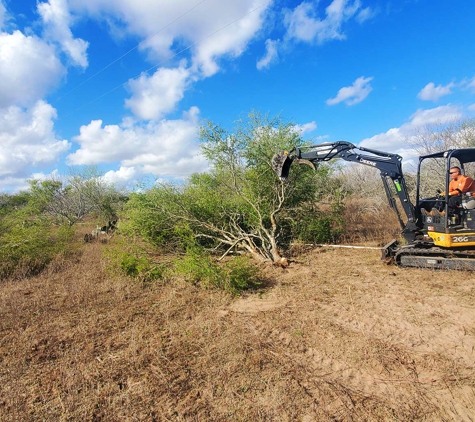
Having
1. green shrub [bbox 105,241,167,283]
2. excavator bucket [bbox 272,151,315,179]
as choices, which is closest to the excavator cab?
excavator bucket [bbox 272,151,315,179]

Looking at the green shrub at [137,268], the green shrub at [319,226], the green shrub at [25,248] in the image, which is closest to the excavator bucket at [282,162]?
the green shrub at [319,226]

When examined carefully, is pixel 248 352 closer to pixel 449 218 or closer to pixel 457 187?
pixel 449 218

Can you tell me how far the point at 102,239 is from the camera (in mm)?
12695

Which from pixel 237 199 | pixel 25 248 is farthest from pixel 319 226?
pixel 25 248

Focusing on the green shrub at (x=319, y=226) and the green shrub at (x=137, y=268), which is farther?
the green shrub at (x=319, y=226)

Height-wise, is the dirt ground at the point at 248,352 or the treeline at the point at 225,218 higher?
the treeline at the point at 225,218

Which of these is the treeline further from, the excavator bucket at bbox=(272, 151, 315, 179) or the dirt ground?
Result: the dirt ground

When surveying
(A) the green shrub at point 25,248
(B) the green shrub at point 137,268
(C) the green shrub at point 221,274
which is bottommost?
(C) the green shrub at point 221,274

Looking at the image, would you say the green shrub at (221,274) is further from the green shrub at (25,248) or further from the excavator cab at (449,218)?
the green shrub at (25,248)

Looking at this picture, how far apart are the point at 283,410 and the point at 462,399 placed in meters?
1.59

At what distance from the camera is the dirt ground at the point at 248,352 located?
2520mm

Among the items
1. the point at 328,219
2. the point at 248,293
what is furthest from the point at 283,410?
the point at 328,219

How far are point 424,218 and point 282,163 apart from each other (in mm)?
3553

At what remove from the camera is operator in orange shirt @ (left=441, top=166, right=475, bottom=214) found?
5.80 meters
